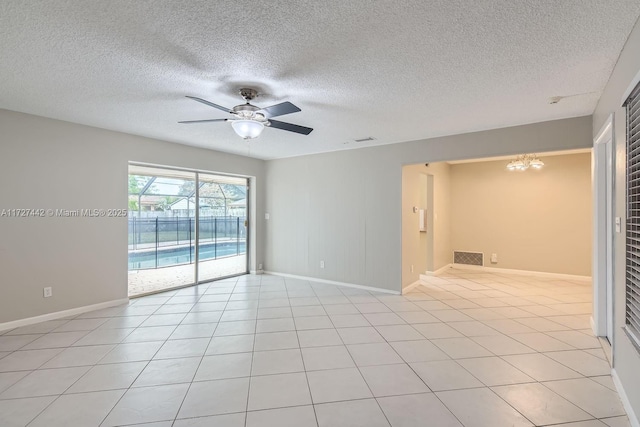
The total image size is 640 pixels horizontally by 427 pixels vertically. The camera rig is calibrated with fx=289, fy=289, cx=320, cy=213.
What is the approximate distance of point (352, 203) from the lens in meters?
5.33

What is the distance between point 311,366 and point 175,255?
13.2 ft

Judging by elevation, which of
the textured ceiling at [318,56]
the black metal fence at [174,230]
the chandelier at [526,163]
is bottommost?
the black metal fence at [174,230]

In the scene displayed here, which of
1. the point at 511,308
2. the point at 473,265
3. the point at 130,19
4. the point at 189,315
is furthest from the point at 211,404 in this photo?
the point at 473,265

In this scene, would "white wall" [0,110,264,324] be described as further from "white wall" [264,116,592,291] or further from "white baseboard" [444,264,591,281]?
"white baseboard" [444,264,591,281]

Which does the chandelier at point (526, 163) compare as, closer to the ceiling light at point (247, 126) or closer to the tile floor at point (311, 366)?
the tile floor at point (311, 366)

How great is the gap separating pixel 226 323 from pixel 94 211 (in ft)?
8.20

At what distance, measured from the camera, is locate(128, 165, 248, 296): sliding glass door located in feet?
16.0

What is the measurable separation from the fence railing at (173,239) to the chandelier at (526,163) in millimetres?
5987

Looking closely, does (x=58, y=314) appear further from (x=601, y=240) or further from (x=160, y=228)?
(x=601, y=240)

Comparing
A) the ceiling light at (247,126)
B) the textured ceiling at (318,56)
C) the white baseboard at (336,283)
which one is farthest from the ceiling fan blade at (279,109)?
the white baseboard at (336,283)

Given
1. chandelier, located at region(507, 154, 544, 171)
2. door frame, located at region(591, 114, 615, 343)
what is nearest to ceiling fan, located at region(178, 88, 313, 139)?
door frame, located at region(591, 114, 615, 343)

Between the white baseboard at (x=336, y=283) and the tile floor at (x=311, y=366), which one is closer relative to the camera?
the tile floor at (x=311, y=366)

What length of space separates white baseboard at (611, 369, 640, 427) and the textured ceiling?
2.45 metres

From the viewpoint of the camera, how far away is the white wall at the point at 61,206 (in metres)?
3.41
